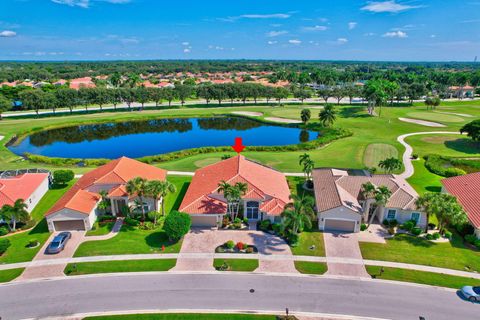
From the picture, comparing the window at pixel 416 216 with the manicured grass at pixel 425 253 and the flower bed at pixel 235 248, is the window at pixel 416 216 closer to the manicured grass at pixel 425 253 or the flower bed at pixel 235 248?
the manicured grass at pixel 425 253

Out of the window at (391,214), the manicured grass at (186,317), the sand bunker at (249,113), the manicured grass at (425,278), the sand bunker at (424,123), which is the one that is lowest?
the manicured grass at (186,317)

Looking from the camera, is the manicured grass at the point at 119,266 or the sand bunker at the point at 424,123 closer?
the manicured grass at the point at 119,266

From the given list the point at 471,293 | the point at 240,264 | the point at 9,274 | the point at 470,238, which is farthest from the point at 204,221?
the point at 470,238

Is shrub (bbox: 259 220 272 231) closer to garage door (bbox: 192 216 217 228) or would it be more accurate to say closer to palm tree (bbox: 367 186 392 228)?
garage door (bbox: 192 216 217 228)

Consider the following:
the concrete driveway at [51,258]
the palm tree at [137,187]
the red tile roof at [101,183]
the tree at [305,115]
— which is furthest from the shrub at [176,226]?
the tree at [305,115]

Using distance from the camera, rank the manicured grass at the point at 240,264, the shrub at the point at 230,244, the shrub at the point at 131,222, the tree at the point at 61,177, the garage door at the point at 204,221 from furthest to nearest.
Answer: the tree at the point at 61,177
the shrub at the point at 131,222
the garage door at the point at 204,221
the shrub at the point at 230,244
the manicured grass at the point at 240,264

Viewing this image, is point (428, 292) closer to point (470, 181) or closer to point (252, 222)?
point (252, 222)
